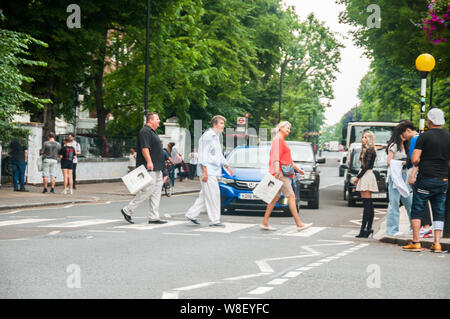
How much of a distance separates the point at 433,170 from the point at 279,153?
3.36 m

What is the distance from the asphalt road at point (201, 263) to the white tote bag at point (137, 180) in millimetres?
696

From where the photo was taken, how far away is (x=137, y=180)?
1307 cm

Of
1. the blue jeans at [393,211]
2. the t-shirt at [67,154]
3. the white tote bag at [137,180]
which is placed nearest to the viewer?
the blue jeans at [393,211]

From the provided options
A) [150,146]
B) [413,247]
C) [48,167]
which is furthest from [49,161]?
[413,247]

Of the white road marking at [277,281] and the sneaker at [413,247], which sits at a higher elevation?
the white road marking at [277,281]

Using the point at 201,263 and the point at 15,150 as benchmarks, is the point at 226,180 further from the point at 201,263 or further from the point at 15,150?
the point at 15,150

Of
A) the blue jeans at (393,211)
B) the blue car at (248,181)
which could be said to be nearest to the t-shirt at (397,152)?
the blue jeans at (393,211)

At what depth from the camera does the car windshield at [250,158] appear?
17453mm

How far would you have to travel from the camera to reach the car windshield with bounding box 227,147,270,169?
17.5m

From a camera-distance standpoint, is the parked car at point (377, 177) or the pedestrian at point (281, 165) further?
the parked car at point (377, 177)

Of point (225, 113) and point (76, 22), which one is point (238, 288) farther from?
point (225, 113)

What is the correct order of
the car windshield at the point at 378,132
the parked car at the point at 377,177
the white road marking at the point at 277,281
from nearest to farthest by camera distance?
the white road marking at the point at 277,281, the parked car at the point at 377,177, the car windshield at the point at 378,132

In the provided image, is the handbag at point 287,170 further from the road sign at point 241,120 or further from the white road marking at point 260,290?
the road sign at point 241,120
